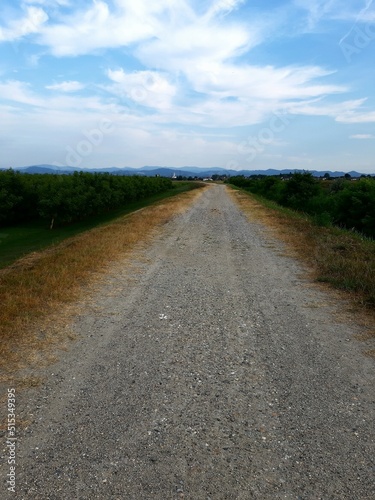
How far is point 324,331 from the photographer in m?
5.26

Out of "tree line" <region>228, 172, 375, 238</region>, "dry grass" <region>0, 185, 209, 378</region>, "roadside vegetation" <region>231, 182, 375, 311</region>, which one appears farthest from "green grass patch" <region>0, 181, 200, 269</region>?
"tree line" <region>228, 172, 375, 238</region>

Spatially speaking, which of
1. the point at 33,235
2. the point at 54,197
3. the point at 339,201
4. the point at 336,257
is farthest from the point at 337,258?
the point at 339,201

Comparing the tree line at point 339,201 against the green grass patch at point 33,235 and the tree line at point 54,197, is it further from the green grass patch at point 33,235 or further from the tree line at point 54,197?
the tree line at point 54,197

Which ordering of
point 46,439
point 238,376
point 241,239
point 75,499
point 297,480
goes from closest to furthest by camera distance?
A: point 75,499, point 297,480, point 46,439, point 238,376, point 241,239

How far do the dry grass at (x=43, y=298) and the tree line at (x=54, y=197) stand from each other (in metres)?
24.5

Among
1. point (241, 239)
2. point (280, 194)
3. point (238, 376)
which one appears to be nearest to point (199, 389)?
point (238, 376)

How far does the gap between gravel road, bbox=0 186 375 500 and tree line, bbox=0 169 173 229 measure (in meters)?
29.1

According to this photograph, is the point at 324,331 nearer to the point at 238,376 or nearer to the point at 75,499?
the point at 238,376

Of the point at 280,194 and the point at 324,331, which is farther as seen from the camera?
the point at 280,194

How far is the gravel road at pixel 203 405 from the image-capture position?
267 centimetres

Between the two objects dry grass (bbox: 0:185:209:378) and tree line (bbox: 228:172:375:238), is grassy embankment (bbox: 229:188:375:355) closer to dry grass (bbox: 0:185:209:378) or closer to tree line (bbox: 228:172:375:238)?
tree line (bbox: 228:172:375:238)

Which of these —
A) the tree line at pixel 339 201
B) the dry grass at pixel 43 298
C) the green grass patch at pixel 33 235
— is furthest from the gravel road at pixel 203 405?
the green grass patch at pixel 33 235

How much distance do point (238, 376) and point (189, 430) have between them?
1031mm

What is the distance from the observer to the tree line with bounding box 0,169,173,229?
33406mm
